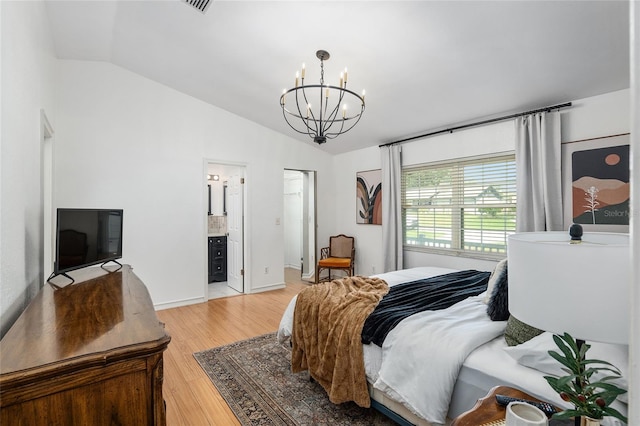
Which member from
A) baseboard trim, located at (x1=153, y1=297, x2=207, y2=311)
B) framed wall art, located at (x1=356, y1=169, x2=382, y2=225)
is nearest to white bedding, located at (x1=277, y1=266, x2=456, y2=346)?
framed wall art, located at (x1=356, y1=169, x2=382, y2=225)

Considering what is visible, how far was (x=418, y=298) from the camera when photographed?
2473 millimetres

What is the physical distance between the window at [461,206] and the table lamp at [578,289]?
3.14 m

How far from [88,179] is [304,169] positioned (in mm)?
3150

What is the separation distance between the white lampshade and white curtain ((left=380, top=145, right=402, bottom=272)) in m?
3.93

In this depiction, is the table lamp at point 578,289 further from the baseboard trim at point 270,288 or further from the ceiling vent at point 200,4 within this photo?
the baseboard trim at point 270,288

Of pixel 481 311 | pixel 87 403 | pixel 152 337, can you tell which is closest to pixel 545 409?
pixel 481 311

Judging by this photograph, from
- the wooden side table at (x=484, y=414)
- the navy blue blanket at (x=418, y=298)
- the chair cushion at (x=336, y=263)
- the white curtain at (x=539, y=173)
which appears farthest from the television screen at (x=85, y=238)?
the white curtain at (x=539, y=173)

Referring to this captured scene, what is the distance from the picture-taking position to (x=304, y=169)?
18.8ft

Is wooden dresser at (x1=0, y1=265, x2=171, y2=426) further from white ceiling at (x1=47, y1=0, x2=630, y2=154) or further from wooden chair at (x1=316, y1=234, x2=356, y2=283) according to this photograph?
wooden chair at (x1=316, y1=234, x2=356, y2=283)

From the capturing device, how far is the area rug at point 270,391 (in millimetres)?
2086

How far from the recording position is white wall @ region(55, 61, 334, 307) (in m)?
3.80

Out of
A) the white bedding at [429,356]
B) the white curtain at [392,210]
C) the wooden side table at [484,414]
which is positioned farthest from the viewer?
the white curtain at [392,210]

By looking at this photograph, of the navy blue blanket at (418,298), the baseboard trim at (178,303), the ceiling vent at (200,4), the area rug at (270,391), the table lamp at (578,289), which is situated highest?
the ceiling vent at (200,4)

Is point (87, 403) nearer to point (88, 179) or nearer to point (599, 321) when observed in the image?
point (599, 321)
